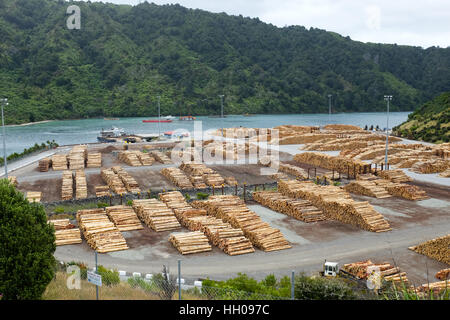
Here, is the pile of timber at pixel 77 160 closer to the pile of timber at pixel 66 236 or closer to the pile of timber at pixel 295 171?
the pile of timber at pixel 295 171

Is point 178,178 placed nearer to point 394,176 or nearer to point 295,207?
point 295,207

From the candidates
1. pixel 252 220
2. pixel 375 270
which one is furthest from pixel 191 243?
pixel 375 270

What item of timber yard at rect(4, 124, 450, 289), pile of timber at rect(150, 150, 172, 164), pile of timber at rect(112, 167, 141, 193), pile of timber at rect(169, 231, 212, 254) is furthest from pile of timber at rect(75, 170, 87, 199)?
pile of timber at rect(169, 231, 212, 254)

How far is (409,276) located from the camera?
18.0 metres

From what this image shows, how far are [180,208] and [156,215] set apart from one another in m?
2.28

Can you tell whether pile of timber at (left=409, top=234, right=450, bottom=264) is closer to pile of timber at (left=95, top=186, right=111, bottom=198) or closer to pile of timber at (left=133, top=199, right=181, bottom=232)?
pile of timber at (left=133, top=199, right=181, bottom=232)

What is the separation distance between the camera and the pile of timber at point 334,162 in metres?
41.7

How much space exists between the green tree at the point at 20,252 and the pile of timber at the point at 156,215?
12.4 m

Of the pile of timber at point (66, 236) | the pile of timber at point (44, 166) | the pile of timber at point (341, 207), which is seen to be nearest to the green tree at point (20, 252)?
the pile of timber at point (66, 236)

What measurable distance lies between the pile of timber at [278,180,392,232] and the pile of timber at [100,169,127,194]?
46.9 feet

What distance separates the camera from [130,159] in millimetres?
49094

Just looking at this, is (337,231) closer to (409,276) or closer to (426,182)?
(409,276)

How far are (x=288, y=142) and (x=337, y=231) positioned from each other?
143 feet
